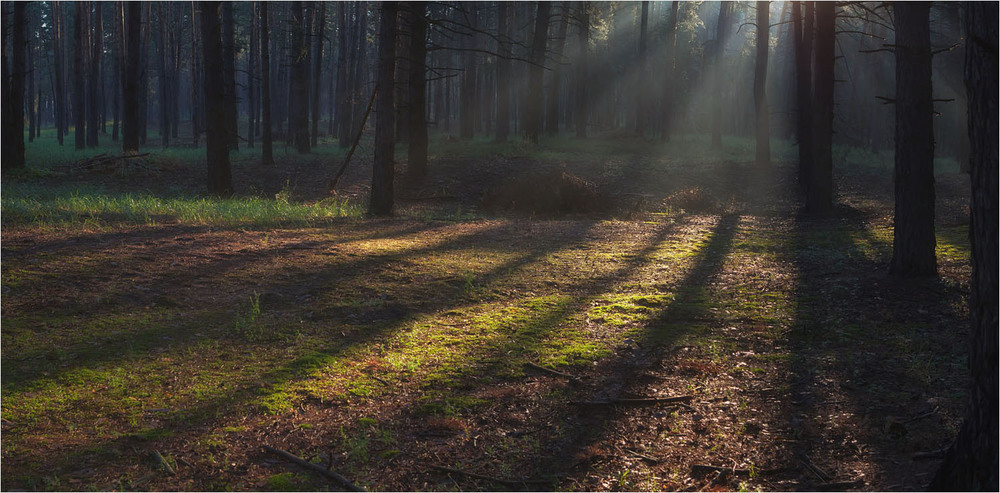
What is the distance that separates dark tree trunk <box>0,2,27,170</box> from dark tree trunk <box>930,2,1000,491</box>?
23.9 m

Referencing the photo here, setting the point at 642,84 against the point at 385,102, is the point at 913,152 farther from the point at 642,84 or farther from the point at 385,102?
the point at 642,84

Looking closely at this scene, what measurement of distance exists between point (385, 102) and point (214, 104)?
6529mm

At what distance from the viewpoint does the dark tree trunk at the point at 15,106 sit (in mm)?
20328

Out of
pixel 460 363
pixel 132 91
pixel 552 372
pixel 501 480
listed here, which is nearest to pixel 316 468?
pixel 501 480

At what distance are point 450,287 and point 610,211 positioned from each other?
9.82 m

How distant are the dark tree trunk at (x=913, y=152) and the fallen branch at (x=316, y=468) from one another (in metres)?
7.05

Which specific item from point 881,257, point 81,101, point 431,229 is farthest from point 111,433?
point 81,101

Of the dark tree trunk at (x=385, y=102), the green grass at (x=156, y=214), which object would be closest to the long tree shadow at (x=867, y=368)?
the dark tree trunk at (x=385, y=102)

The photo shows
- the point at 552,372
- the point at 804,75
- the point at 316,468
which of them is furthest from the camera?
the point at 804,75

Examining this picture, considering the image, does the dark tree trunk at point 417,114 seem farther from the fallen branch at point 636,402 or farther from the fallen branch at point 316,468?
the fallen branch at point 316,468

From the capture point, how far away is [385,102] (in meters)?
12.3

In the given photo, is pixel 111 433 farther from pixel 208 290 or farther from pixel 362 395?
pixel 208 290

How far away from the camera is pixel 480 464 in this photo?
396 centimetres

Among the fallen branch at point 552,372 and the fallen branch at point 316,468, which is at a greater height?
the fallen branch at point 552,372
